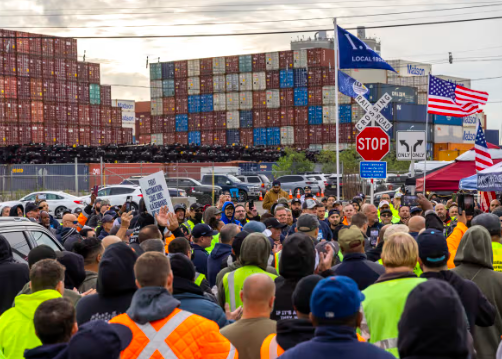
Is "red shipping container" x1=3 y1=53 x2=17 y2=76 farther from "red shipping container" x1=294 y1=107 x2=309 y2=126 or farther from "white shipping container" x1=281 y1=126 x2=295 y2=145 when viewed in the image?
"red shipping container" x1=294 y1=107 x2=309 y2=126

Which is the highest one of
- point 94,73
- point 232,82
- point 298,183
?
point 232,82

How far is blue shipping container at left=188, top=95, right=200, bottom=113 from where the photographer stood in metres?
77.8

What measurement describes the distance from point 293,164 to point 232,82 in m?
22.2

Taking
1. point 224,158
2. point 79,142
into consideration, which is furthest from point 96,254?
point 79,142

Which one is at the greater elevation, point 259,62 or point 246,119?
point 259,62

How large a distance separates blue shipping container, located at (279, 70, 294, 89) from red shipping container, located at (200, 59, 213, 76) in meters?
9.65

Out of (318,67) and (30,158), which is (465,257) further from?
(318,67)

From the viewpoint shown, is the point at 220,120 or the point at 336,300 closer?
the point at 336,300

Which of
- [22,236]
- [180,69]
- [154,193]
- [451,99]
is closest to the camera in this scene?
→ [22,236]

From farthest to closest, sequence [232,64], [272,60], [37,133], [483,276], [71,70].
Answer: [232,64] → [272,60] → [71,70] → [37,133] → [483,276]

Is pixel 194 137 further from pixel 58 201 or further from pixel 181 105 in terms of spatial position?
pixel 58 201

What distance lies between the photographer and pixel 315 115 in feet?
232

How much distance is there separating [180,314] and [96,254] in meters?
2.75

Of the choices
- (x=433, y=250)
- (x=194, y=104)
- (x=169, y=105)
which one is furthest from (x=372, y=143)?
(x=169, y=105)
